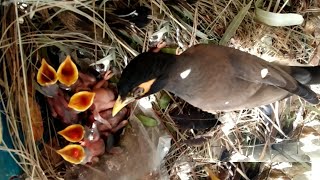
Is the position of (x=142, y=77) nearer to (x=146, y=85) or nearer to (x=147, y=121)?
(x=146, y=85)

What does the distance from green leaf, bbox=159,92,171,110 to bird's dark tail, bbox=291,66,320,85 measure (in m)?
0.33

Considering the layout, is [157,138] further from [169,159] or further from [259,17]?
[259,17]

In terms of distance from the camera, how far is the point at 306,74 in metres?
1.51

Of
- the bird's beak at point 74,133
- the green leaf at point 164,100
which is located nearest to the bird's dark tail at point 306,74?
the green leaf at point 164,100

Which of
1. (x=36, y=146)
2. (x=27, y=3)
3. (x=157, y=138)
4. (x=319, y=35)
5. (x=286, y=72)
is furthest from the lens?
(x=319, y=35)

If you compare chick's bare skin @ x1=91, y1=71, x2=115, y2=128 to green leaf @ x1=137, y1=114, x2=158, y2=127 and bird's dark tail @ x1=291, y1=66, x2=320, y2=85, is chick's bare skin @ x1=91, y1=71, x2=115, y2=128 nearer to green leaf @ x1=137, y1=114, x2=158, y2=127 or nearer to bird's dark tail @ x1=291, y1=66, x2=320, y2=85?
green leaf @ x1=137, y1=114, x2=158, y2=127

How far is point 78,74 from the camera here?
1.38 meters

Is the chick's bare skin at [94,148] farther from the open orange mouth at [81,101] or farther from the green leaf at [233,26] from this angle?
the green leaf at [233,26]

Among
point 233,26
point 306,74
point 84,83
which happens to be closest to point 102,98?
point 84,83

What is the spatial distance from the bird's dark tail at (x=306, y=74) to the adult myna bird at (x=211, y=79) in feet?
0.04

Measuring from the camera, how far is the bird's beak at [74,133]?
4.44ft

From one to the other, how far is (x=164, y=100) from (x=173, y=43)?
15cm

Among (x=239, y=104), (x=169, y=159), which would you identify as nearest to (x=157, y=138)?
(x=169, y=159)

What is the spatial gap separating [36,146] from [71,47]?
0.78ft
